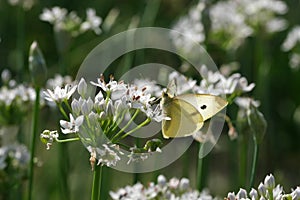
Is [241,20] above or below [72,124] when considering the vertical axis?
above

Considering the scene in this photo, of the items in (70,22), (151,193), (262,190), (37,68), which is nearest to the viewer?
(262,190)

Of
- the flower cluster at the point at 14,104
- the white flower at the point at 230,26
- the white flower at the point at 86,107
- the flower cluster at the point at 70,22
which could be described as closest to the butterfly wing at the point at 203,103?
the white flower at the point at 86,107

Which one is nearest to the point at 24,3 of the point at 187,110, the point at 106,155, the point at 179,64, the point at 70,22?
the point at 70,22

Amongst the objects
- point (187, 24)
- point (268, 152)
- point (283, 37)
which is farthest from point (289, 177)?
point (187, 24)

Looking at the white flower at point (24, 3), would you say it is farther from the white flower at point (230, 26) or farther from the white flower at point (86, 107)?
the white flower at point (86, 107)

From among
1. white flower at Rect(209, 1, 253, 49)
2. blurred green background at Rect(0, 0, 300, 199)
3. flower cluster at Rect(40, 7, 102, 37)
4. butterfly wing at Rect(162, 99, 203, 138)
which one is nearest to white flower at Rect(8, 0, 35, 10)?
blurred green background at Rect(0, 0, 300, 199)

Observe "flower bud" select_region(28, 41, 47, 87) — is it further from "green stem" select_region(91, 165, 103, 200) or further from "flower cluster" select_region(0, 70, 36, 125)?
"green stem" select_region(91, 165, 103, 200)

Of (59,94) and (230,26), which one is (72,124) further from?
(230,26)
